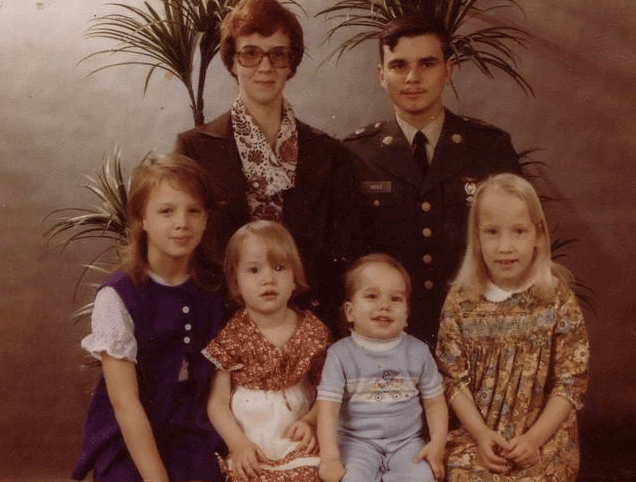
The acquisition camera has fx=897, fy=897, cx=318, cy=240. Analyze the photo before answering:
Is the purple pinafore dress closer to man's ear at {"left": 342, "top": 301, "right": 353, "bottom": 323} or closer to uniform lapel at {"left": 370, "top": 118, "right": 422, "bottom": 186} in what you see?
man's ear at {"left": 342, "top": 301, "right": 353, "bottom": 323}

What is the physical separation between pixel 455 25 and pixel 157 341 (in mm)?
1338

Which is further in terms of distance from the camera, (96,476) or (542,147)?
(542,147)

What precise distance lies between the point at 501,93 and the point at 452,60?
0.55 meters

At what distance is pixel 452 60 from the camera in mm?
2699

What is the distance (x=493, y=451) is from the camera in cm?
226

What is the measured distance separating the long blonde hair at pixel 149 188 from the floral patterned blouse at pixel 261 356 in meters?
0.20

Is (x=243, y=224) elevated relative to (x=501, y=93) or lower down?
lower down

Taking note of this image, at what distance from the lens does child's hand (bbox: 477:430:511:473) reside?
2.24 meters

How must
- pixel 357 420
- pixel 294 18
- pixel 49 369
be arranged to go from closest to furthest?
pixel 357 420 < pixel 294 18 < pixel 49 369

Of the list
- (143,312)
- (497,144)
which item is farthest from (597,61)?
(143,312)

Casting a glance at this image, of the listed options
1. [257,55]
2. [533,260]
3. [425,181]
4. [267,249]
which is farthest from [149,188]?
[533,260]

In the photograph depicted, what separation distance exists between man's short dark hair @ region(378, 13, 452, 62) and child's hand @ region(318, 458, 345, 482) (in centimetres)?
118

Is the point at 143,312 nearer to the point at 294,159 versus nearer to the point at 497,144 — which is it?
the point at 294,159

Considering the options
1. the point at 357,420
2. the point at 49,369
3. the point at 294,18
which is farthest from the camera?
the point at 49,369
